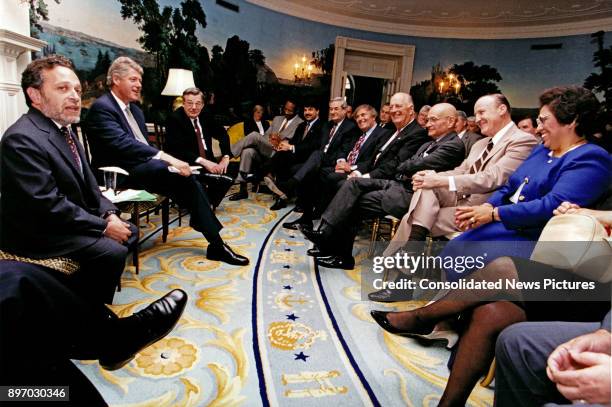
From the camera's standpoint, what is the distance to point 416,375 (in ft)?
6.31

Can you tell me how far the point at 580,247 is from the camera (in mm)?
1515

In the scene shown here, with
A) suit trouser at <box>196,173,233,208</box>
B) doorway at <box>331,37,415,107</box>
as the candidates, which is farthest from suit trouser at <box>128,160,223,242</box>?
doorway at <box>331,37,415,107</box>

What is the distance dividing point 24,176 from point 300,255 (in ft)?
7.95

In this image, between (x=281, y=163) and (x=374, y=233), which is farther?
(x=281, y=163)

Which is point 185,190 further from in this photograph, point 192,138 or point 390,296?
point 390,296

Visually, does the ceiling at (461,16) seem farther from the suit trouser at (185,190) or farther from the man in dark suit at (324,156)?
the suit trouser at (185,190)

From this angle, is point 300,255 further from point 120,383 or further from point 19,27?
point 19,27

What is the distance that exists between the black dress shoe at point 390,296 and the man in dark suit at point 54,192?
5.81ft

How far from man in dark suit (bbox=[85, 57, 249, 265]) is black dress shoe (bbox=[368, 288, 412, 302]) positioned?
1.17m

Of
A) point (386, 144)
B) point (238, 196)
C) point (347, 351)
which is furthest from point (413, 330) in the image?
point (238, 196)

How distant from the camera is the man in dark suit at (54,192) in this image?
164cm

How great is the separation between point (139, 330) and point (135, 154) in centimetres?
191

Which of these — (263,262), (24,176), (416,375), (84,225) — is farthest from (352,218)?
(24,176)

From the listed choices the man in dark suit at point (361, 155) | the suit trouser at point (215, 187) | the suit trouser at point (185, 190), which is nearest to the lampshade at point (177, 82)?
the suit trouser at point (215, 187)
